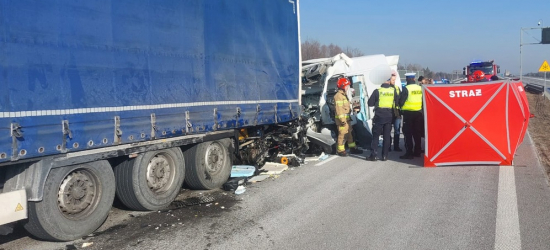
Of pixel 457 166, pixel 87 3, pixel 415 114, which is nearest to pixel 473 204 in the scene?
pixel 457 166

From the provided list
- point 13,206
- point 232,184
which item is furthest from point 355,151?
point 13,206

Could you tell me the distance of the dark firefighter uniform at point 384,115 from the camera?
10133mm

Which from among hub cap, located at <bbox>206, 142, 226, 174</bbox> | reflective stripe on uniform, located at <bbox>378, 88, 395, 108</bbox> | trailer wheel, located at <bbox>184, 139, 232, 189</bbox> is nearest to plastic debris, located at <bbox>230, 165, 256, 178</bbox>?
trailer wheel, located at <bbox>184, 139, 232, 189</bbox>

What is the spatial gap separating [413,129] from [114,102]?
676cm

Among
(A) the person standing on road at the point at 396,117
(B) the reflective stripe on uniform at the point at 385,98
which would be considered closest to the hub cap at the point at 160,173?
(B) the reflective stripe on uniform at the point at 385,98

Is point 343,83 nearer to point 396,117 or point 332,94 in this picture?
point 332,94

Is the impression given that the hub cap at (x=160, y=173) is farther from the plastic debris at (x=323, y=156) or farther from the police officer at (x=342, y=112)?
→ the police officer at (x=342, y=112)

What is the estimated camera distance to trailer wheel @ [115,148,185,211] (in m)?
6.05

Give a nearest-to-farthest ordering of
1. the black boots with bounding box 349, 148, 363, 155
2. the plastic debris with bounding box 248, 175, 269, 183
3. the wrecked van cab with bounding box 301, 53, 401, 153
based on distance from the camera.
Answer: the plastic debris with bounding box 248, 175, 269, 183, the black boots with bounding box 349, 148, 363, 155, the wrecked van cab with bounding box 301, 53, 401, 153

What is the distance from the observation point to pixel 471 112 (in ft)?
29.0

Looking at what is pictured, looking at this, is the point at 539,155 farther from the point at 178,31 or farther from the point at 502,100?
the point at 178,31

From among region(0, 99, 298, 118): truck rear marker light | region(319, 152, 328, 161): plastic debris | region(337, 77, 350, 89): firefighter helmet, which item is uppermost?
region(337, 77, 350, 89): firefighter helmet

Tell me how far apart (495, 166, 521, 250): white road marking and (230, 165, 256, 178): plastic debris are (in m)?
4.17

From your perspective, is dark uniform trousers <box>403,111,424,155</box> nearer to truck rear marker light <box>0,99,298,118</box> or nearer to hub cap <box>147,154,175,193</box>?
truck rear marker light <box>0,99,298,118</box>
